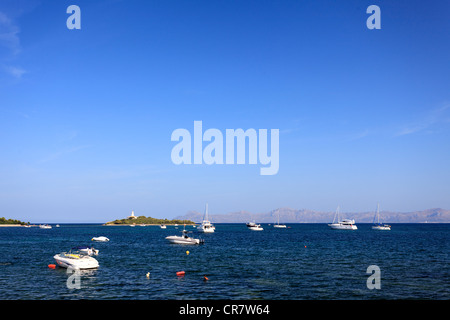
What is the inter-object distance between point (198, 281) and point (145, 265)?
17.9 metres

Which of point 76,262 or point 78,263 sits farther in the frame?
point 76,262

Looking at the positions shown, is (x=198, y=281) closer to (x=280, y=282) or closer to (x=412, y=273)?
(x=280, y=282)

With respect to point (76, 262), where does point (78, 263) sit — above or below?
below

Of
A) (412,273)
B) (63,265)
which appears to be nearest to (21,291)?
(63,265)
